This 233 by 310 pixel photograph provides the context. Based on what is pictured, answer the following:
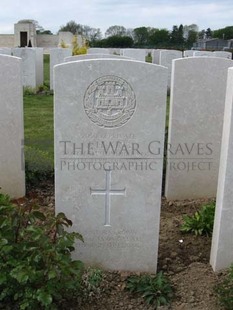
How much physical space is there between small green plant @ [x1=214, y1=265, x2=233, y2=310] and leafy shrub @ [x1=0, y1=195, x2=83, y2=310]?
970 mm

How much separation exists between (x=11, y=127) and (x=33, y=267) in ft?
7.40

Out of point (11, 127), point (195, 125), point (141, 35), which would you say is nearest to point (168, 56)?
point (195, 125)

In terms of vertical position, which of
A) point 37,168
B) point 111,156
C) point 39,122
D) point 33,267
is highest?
point 111,156

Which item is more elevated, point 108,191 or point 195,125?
point 195,125

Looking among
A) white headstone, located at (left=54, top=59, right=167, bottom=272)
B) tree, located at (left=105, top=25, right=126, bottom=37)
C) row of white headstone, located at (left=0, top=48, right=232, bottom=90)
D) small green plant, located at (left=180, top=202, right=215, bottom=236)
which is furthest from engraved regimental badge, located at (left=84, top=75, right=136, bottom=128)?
tree, located at (left=105, top=25, right=126, bottom=37)

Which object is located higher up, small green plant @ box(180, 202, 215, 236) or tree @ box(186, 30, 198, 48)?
tree @ box(186, 30, 198, 48)

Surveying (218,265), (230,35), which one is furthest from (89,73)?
(230,35)

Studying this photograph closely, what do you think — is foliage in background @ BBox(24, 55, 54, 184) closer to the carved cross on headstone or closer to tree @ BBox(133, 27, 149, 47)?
the carved cross on headstone

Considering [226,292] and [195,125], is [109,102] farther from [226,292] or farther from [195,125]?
[195,125]

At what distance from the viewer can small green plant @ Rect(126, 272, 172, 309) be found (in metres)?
3.13

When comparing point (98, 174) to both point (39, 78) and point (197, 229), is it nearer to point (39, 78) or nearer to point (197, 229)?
point (197, 229)

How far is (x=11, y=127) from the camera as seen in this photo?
4719 millimetres

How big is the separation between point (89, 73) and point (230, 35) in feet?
213

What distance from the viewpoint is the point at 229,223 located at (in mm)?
3400
